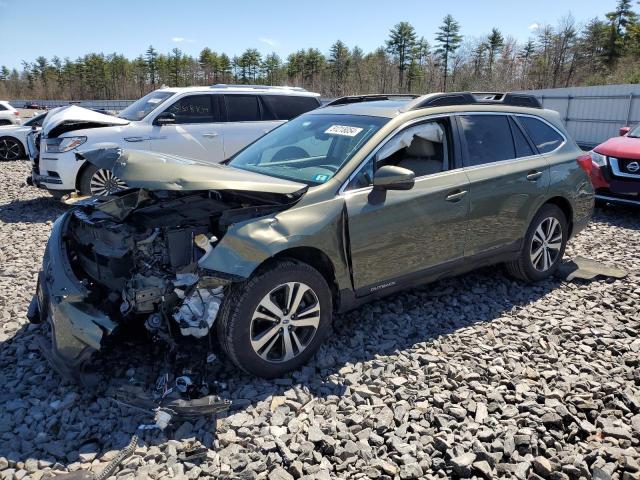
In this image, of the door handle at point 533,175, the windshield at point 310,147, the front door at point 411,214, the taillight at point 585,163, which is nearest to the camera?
the front door at point 411,214

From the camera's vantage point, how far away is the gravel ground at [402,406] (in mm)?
2680

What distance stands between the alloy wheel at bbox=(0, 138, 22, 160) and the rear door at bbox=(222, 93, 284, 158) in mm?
9419

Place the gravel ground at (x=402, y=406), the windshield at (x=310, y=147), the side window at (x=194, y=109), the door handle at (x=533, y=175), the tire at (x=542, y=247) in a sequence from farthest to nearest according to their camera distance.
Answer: the side window at (x=194, y=109) < the tire at (x=542, y=247) < the door handle at (x=533, y=175) < the windshield at (x=310, y=147) < the gravel ground at (x=402, y=406)

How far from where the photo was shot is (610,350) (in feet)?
12.7

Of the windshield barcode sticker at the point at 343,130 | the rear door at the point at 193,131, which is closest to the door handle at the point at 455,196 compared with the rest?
the windshield barcode sticker at the point at 343,130

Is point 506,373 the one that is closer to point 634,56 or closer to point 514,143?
point 514,143

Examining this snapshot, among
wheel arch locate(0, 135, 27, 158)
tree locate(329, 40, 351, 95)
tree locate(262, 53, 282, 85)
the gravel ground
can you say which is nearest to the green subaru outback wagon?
the gravel ground

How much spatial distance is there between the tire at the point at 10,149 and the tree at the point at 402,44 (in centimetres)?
5173

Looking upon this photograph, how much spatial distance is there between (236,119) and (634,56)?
162ft

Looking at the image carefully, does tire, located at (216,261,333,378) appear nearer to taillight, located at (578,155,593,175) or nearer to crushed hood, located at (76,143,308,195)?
crushed hood, located at (76,143,308,195)

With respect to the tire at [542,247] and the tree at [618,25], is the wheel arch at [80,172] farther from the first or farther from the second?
the tree at [618,25]

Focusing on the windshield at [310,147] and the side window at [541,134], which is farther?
the side window at [541,134]

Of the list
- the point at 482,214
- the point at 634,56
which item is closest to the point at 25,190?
the point at 482,214

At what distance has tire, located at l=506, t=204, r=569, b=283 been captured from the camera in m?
4.99
